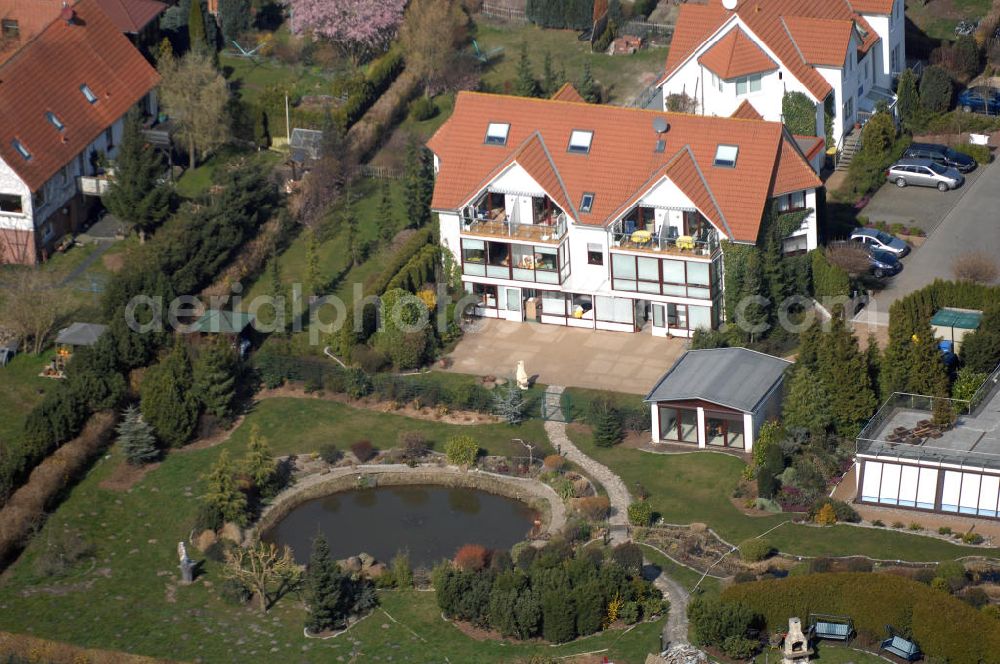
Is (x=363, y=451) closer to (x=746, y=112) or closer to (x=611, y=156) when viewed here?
(x=611, y=156)

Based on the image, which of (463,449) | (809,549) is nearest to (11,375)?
(463,449)

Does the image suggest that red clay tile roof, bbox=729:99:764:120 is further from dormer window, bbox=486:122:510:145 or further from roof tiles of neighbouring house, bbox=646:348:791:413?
roof tiles of neighbouring house, bbox=646:348:791:413

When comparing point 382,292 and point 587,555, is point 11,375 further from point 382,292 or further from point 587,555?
point 587,555

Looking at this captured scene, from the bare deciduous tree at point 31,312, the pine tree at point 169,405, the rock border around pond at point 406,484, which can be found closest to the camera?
the rock border around pond at point 406,484

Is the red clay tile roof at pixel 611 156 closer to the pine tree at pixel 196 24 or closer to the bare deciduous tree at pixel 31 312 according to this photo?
the bare deciduous tree at pixel 31 312

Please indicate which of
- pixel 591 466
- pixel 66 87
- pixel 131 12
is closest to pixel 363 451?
pixel 591 466

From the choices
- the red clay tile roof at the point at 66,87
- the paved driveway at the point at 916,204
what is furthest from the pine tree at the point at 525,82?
the paved driveway at the point at 916,204

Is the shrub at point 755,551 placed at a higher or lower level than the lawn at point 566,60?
lower
